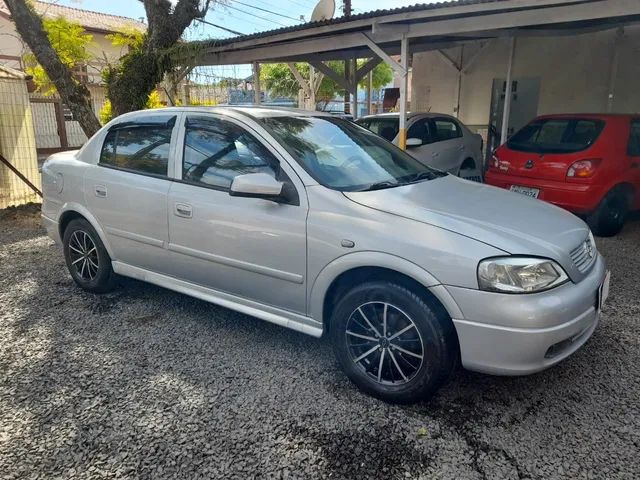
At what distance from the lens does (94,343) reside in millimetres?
3400

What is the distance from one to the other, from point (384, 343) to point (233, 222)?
1228mm

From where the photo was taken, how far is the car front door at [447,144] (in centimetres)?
821

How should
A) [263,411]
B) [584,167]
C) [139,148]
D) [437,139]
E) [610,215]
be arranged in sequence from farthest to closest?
[437,139]
[610,215]
[584,167]
[139,148]
[263,411]

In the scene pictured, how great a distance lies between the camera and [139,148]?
12.5ft

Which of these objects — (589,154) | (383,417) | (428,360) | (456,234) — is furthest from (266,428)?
(589,154)

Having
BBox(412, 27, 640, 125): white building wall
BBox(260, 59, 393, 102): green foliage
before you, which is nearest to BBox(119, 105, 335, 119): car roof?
BBox(412, 27, 640, 125): white building wall

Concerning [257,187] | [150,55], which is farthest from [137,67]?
[257,187]

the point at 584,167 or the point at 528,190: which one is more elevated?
the point at 584,167

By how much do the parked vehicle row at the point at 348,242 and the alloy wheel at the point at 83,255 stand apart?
179 millimetres

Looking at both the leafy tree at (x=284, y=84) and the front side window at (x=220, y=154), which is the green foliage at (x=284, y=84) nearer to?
the leafy tree at (x=284, y=84)

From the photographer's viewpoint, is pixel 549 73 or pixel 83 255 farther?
pixel 549 73

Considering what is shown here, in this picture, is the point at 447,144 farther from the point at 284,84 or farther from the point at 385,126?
the point at 284,84

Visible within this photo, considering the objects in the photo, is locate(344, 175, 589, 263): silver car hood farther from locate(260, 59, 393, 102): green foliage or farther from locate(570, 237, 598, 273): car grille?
locate(260, 59, 393, 102): green foliage

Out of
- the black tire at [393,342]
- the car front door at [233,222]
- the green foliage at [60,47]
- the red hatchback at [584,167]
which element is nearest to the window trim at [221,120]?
the car front door at [233,222]
